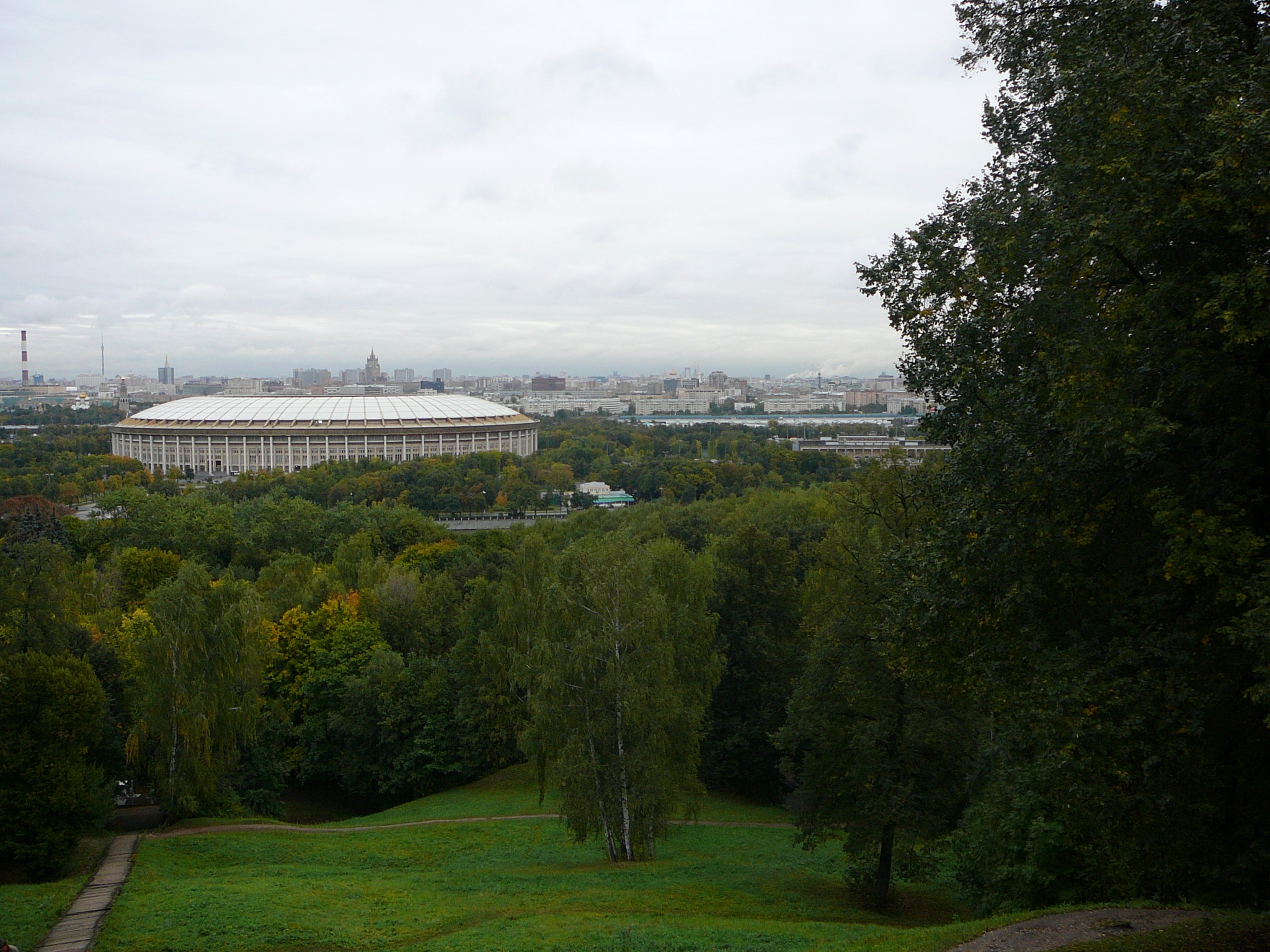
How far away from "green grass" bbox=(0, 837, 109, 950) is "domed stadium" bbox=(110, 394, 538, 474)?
75.3 meters

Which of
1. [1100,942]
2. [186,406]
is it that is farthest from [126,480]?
[1100,942]

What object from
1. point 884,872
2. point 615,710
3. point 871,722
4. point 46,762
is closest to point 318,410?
point 46,762

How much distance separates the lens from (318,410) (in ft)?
323

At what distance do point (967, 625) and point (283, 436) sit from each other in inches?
3636

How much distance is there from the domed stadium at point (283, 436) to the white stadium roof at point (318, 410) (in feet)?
0.43

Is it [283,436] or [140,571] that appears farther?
[283,436]

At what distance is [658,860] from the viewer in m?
16.8

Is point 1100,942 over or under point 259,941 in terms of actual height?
over

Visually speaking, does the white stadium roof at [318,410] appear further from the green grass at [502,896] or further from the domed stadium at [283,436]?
the green grass at [502,896]

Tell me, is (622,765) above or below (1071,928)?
below

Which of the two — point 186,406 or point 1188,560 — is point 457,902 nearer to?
point 1188,560

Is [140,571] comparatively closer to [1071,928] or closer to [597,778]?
[597,778]

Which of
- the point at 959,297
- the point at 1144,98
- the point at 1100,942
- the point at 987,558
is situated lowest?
the point at 1100,942

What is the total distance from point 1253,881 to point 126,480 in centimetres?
7314
